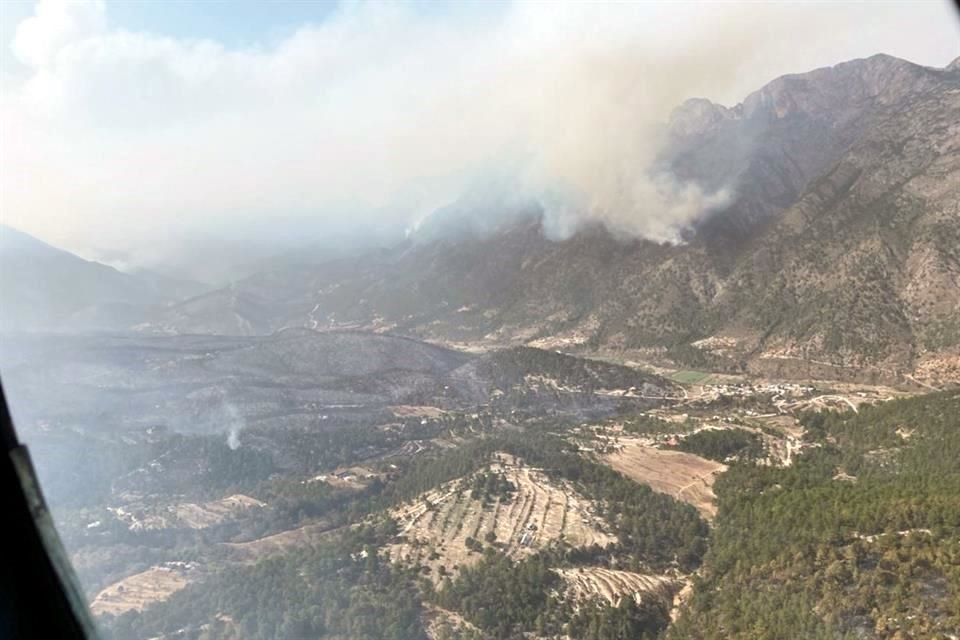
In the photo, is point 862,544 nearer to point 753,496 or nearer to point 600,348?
point 753,496

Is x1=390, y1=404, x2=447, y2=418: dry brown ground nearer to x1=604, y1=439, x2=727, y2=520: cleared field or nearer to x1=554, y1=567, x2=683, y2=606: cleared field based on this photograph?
x1=604, y1=439, x2=727, y2=520: cleared field

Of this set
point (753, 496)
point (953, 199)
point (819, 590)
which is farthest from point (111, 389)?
point (953, 199)

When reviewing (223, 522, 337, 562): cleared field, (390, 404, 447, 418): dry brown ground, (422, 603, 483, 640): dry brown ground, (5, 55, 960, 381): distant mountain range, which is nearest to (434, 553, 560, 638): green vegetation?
(422, 603, 483, 640): dry brown ground

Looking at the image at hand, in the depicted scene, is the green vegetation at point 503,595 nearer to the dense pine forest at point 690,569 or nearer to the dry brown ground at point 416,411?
the dense pine forest at point 690,569

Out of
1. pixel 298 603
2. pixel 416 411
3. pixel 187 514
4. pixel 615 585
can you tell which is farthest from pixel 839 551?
pixel 416 411

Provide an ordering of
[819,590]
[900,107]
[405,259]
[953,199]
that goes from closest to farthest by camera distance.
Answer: [819,590], [953,199], [900,107], [405,259]

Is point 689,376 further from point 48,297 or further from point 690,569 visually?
point 48,297
